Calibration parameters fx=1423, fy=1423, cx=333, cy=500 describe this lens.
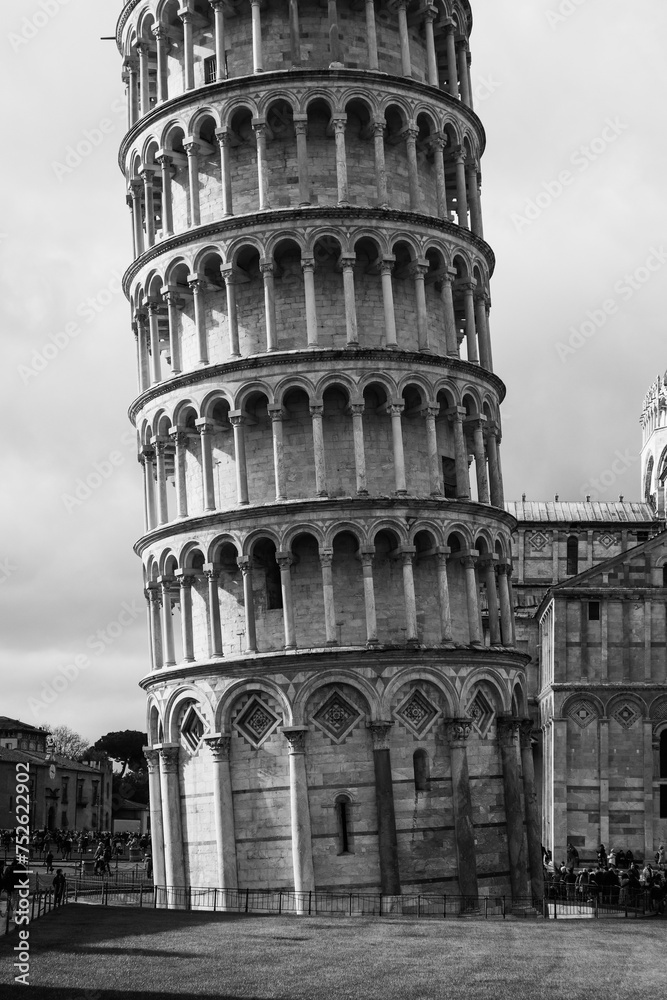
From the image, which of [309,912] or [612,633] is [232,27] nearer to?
[309,912]

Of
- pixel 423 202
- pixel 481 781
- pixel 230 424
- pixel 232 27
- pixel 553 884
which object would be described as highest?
pixel 232 27

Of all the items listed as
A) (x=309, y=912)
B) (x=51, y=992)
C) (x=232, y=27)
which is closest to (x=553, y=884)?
(x=309, y=912)

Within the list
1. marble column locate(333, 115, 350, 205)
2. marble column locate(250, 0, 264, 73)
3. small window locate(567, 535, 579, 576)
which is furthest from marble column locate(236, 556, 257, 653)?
small window locate(567, 535, 579, 576)

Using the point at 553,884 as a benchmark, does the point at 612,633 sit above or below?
above

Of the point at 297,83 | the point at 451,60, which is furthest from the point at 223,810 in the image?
the point at 451,60

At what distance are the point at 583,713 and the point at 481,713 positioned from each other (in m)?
24.8

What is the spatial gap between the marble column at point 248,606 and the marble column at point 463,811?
5915 mm

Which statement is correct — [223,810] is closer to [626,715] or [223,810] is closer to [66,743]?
[626,715]

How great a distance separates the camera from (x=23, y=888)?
3188 cm

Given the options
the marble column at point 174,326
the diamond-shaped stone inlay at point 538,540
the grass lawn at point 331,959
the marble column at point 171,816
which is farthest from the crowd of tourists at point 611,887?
the diamond-shaped stone inlay at point 538,540

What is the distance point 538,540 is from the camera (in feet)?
277

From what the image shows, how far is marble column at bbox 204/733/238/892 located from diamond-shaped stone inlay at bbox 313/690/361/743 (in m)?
2.72

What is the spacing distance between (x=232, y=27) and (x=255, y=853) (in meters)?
25.4

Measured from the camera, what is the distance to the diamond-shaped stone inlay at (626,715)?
64.6 meters
